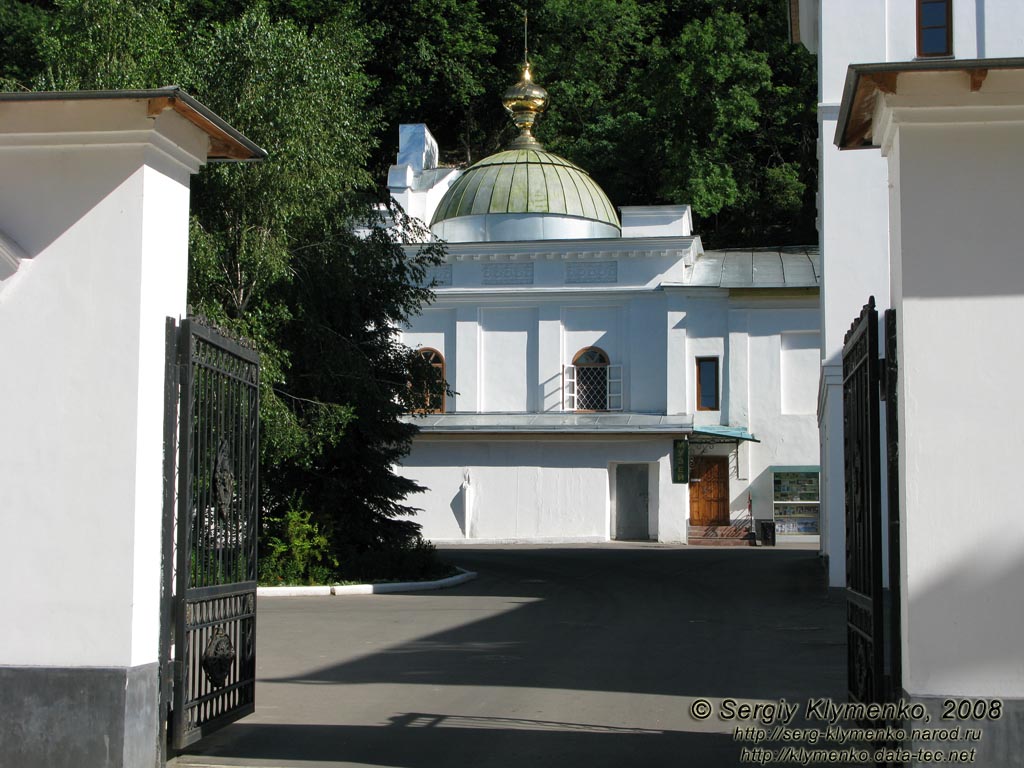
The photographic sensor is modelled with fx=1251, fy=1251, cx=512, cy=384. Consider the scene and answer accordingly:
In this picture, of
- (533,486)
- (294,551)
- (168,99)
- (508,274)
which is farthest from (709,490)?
(168,99)

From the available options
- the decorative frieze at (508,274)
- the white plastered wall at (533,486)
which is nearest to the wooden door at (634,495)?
the white plastered wall at (533,486)

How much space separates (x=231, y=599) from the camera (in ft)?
27.2

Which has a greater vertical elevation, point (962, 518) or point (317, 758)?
point (962, 518)

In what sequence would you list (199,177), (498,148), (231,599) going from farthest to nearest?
(498,148) < (199,177) < (231,599)

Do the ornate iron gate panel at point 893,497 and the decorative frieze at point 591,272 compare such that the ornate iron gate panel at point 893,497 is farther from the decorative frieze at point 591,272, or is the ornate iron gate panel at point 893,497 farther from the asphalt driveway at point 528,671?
the decorative frieze at point 591,272

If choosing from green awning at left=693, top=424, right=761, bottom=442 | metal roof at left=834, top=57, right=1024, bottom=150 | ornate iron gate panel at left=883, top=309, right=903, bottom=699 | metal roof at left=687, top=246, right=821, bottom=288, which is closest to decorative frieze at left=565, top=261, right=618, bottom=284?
metal roof at left=687, top=246, right=821, bottom=288

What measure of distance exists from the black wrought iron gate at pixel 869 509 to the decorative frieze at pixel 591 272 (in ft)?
96.9

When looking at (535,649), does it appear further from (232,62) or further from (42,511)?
(232,62)

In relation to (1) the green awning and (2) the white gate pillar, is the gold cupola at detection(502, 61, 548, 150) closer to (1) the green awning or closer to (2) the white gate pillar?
(1) the green awning

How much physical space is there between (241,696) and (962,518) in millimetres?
4882

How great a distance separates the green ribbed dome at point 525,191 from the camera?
4019cm

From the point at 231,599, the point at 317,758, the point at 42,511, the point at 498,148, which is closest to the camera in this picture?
the point at 42,511

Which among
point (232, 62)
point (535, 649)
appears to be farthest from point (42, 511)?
point (232, 62)

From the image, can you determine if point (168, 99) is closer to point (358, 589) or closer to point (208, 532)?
point (208, 532)
